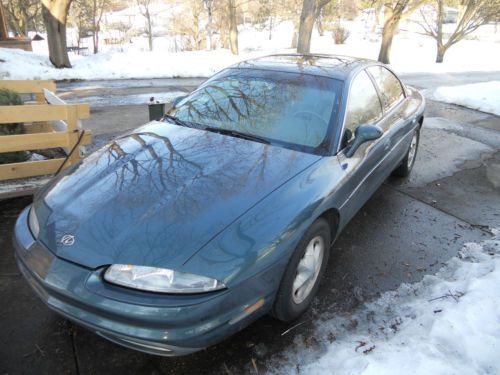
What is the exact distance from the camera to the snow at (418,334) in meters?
2.14

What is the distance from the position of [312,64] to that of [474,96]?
8.08 m

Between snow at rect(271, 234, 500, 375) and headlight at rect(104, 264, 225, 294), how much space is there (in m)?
0.74

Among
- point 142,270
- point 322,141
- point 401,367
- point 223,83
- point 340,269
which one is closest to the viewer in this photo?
point 142,270

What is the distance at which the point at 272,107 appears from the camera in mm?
3105

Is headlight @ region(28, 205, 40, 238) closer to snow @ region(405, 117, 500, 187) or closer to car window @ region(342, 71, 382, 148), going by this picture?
car window @ region(342, 71, 382, 148)

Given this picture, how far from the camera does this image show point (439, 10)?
65.3ft

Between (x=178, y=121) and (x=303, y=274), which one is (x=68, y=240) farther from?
(x=178, y=121)

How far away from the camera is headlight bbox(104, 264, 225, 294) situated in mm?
1834

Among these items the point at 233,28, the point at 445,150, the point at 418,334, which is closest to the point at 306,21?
the point at 233,28

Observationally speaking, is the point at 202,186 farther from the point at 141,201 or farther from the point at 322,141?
the point at 322,141

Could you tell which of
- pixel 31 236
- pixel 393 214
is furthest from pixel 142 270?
pixel 393 214

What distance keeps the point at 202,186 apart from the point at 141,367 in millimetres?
1083

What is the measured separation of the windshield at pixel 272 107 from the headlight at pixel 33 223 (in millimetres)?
1357

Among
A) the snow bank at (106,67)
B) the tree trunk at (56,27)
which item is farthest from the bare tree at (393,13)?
the tree trunk at (56,27)
